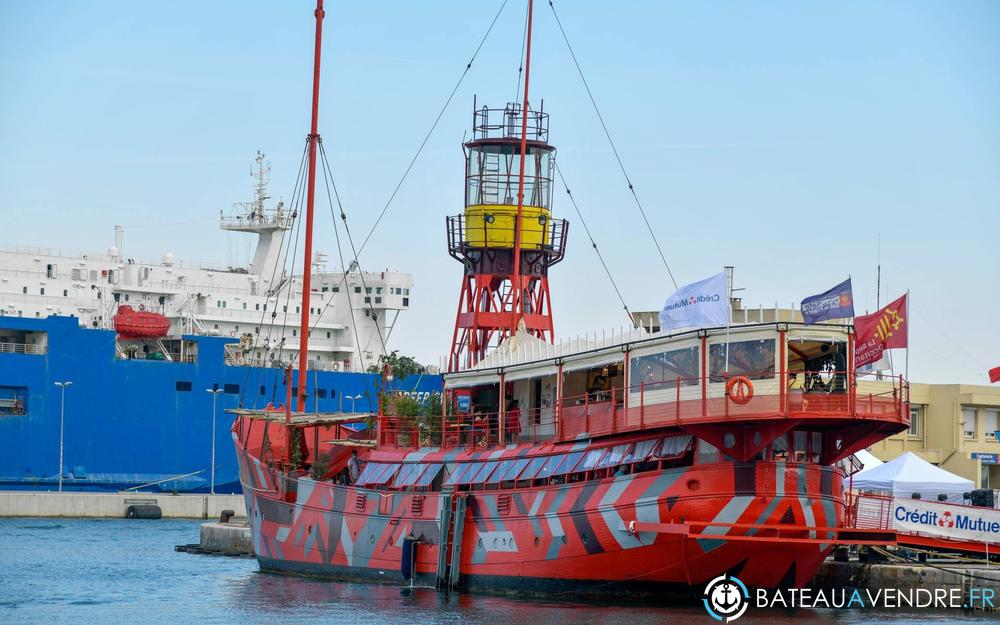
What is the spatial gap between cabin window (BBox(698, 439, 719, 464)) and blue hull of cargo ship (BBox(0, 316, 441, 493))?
125 feet

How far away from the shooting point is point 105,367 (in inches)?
2766

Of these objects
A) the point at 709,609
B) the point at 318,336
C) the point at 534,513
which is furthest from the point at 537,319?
the point at 318,336

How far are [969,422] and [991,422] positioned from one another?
0.92 meters

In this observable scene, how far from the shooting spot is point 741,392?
27.3 meters

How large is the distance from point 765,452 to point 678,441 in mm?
1608

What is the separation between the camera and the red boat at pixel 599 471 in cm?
2794

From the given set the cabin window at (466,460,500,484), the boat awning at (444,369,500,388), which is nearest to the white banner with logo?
the cabin window at (466,460,500,484)

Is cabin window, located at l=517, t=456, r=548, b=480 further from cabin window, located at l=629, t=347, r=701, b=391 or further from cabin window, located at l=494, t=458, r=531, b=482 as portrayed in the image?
cabin window, located at l=629, t=347, r=701, b=391

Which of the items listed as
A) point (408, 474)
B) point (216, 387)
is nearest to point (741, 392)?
point (408, 474)

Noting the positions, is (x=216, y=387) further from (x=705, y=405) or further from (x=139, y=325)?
(x=705, y=405)

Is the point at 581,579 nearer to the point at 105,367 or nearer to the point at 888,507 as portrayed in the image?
the point at 888,507

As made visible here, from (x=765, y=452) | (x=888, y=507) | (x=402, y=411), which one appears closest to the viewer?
A: (x=765, y=452)

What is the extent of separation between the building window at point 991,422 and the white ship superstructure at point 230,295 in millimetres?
27171

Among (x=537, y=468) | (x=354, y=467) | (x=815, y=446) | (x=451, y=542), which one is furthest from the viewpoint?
(x=354, y=467)
